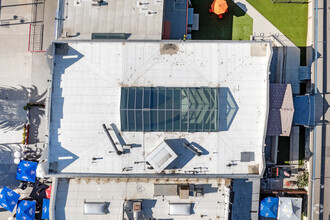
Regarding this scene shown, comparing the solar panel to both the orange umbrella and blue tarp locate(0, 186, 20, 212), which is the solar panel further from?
blue tarp locate(0, 186, 20, 212)

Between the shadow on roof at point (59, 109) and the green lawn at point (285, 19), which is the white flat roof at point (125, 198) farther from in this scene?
the green lawn at point (285, 19)

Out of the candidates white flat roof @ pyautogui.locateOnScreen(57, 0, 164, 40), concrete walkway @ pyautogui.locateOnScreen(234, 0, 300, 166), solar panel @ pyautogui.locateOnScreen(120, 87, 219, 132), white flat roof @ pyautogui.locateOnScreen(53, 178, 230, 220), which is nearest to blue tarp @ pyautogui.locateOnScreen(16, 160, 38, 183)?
white flat roof @ pyautogui.locateOnScreen(53, 178, 230, 220)

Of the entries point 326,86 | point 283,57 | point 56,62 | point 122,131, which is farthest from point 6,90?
point 326,86

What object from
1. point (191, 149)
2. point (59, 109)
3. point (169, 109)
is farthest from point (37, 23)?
point (191, 149)

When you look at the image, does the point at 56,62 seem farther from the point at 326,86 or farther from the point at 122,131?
the point at 326,86

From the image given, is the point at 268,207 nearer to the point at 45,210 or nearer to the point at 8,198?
the point at 45,210

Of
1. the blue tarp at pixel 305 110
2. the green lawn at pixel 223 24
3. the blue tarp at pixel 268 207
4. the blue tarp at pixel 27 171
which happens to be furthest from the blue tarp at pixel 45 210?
the blue tarp at pixel 305 110
